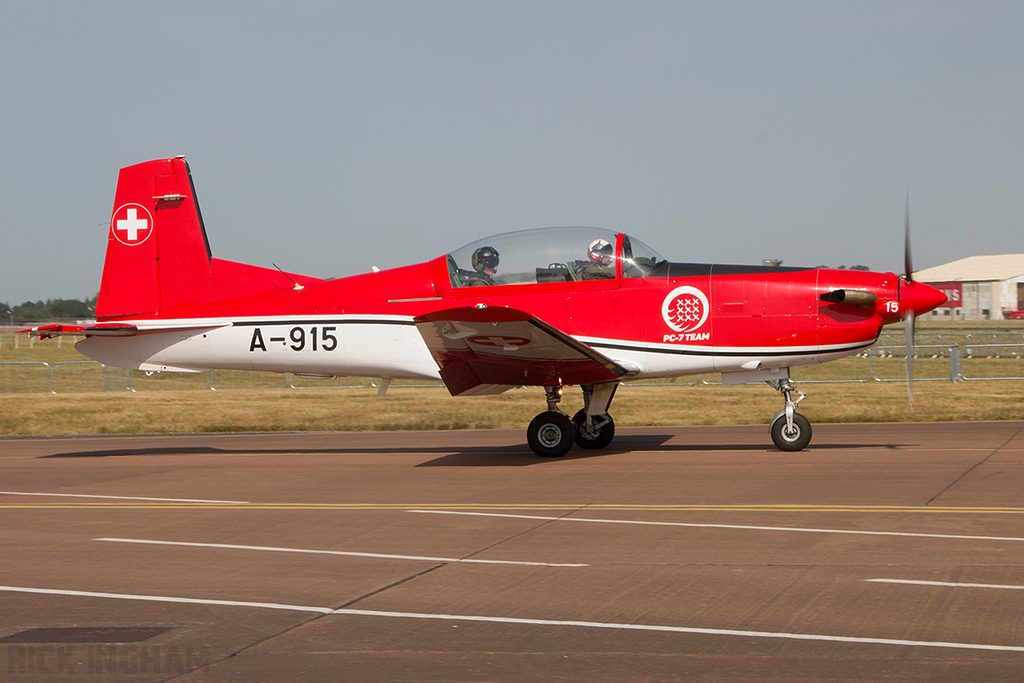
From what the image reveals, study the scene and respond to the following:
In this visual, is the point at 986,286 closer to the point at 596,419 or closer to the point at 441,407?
the point at 441,407

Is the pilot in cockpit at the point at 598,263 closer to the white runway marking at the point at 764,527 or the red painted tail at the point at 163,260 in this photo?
the red painted tail at the point at 163,260

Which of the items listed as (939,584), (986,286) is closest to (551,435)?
(939,584)

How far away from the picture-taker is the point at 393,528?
26.5 feet

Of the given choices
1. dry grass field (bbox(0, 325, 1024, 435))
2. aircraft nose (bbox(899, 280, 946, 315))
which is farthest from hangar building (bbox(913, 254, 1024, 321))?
aircraft nose (bbox(899, 280, 946, 315))

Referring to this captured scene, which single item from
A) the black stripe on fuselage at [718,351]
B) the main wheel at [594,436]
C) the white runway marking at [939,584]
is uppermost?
the black stripe on fuselage at [718,351]

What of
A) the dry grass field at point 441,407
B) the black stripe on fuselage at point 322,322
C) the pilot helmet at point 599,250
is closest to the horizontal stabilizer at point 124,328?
the black stripe on fuselage at point 322,322

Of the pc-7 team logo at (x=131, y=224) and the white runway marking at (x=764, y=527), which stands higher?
the pc-7 team logo at (x=131, y=224)

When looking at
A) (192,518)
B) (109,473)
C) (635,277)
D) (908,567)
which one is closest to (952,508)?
(908,567)

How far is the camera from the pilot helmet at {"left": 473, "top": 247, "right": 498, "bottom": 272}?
42.4 feet

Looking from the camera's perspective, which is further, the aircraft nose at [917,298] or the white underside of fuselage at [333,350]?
the white underside of fuselage at [333,350]

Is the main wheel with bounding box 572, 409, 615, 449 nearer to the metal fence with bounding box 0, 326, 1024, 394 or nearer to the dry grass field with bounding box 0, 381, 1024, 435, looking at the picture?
the dry grass field with bounding box 0, 381, 1024, 435

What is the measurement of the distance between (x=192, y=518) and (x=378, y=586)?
3.48m

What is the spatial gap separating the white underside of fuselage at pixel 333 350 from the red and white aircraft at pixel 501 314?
0.07 ft

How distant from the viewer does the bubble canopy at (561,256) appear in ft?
41.7
